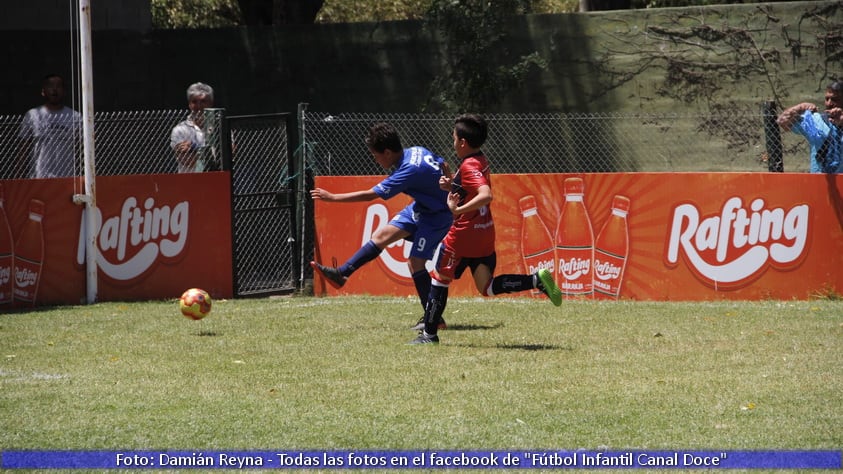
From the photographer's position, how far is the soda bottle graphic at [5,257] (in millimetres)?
11680

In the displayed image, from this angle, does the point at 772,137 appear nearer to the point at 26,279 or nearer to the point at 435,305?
the point at 435,305

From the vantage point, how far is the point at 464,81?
54.7 feet

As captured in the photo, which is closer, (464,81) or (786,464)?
(786,464)

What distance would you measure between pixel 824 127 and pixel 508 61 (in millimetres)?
5529

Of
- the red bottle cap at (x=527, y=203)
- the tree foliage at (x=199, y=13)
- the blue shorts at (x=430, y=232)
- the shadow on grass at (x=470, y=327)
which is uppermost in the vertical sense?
the tree foliage at (x=199, y=13)

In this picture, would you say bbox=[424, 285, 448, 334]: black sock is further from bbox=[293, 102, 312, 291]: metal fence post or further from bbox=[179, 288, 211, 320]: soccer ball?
bbox=[293, 102, 312, 291]: metal fence post

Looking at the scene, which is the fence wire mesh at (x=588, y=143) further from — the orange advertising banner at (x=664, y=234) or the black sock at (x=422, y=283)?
the black sock at (x=422, y=283)

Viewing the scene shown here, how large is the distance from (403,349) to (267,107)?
9909 millimetres

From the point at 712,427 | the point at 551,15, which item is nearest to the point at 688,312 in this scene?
the point at 712,427

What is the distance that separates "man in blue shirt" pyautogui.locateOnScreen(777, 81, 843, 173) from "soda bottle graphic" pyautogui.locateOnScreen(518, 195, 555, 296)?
8.67 ft

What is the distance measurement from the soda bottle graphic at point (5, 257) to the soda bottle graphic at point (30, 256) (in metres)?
0.07

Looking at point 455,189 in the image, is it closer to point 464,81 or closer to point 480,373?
point 480,373

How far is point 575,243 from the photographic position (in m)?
12.5

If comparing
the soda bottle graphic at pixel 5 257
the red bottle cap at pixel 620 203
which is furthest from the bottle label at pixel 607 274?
the soda bottle graphic at pixel 5 257
